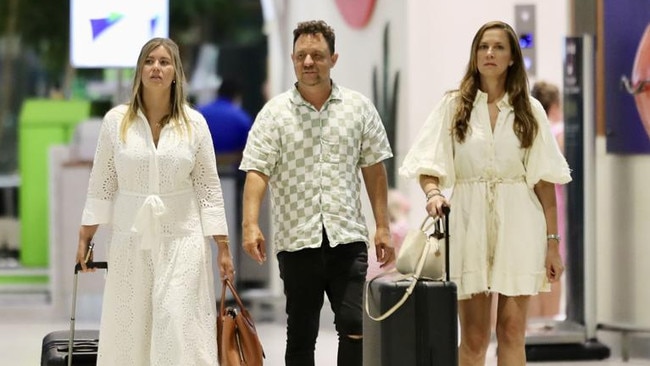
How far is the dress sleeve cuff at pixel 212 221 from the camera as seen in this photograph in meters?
6.20

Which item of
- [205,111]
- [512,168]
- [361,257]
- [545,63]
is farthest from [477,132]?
[205,111]

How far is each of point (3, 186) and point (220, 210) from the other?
42.7 feet

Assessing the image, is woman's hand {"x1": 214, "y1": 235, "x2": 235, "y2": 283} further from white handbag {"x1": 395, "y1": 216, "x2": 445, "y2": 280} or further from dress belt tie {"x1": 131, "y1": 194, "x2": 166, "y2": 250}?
white handbag {"x1": 395, "y1": 216, "x2": 445, "y2": 280}

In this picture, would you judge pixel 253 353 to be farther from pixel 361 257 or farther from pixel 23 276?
pixel 23 276

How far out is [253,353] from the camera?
602 cm

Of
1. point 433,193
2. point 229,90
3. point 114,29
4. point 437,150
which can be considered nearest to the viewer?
point 433,193

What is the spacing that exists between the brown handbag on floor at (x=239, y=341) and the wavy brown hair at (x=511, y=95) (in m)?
1.11

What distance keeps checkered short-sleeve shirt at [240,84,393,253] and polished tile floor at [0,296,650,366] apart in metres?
2.44

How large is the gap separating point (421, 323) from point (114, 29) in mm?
5880

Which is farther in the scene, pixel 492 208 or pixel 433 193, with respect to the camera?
pixel 492 208

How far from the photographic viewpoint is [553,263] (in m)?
5.98

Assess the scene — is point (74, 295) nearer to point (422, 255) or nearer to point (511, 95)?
point (422, 255)

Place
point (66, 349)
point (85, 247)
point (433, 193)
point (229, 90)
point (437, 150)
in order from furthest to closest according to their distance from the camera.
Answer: point (229, 90) → point (66, 349) → point (85, 247) → point (437, 150) → point (433, 193)

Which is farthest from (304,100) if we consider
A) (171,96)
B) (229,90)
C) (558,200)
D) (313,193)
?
(229,90)
